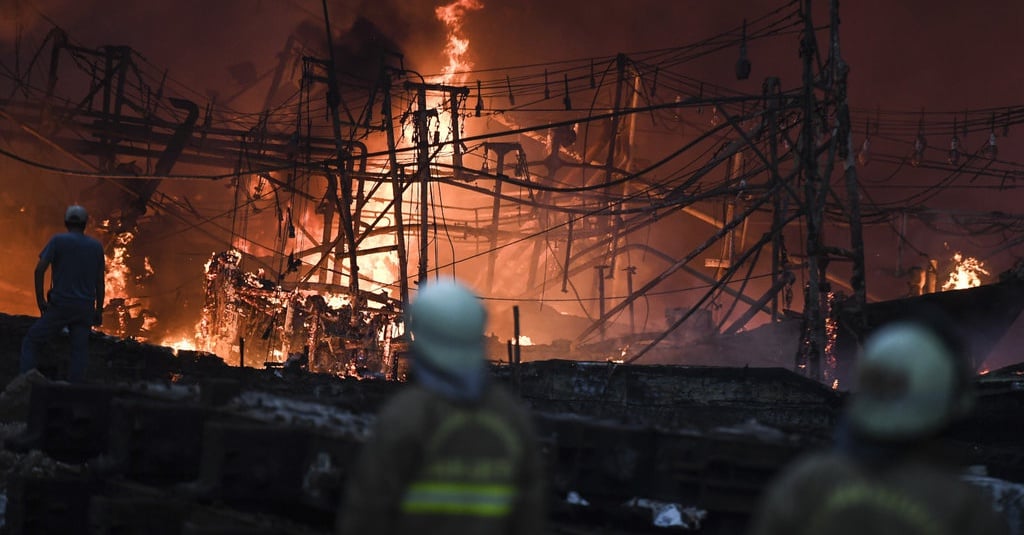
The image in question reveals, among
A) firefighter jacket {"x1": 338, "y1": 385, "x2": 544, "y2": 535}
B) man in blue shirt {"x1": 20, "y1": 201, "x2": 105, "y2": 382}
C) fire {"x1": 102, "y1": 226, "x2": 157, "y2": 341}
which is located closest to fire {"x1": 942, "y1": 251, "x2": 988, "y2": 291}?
fire {"x1": 102, "y1": 226, "x2": 157, "y2": 341}

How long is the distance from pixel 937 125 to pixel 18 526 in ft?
119

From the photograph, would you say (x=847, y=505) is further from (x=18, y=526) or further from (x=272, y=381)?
(x=272, y=381)

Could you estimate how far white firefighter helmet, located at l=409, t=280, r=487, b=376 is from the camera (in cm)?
298

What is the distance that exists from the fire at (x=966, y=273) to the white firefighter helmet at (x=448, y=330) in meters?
30.6

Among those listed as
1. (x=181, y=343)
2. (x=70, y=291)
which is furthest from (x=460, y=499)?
(x=181, y=343)

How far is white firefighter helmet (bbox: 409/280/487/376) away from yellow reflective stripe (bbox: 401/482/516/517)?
0.34m

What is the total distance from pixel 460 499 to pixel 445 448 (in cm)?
18

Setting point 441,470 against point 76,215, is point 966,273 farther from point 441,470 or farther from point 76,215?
point 441,470

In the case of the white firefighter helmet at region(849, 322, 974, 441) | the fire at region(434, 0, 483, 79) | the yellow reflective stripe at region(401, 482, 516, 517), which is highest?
the fire at region(434, 0, 483, 79)

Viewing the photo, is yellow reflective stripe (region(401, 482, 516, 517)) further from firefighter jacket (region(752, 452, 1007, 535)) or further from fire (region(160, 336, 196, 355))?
fire (region(160, 336, 196, 355))

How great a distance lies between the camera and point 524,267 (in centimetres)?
4138

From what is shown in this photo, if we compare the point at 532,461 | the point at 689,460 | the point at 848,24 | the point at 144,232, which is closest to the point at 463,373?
the point at 532,461

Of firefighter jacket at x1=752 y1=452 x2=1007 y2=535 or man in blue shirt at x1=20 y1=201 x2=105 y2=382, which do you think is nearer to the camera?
firefighter jacket at x1=752 y1=452 x2=1007 y2=535

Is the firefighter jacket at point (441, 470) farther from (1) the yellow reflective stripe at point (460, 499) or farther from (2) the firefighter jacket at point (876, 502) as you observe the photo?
(2) the firefighter jacket at point (876, 502)
